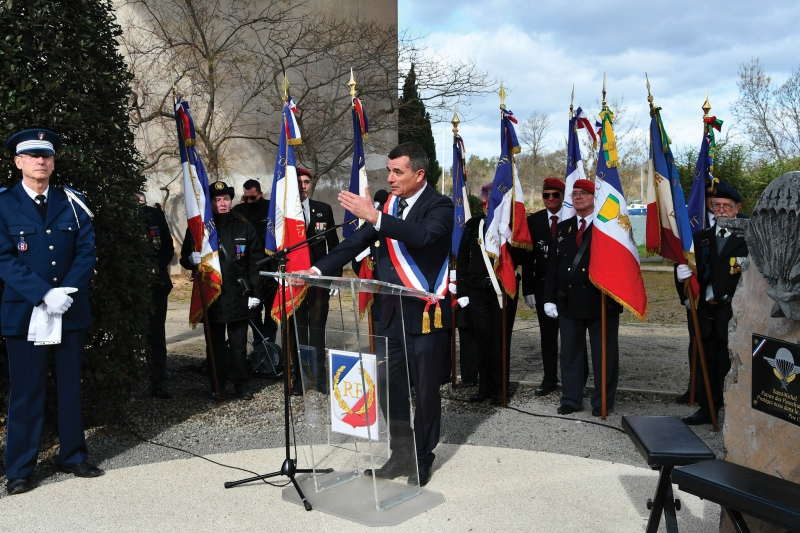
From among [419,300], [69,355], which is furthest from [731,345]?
[69,355]

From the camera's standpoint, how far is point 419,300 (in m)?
4.55

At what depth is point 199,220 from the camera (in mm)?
7133

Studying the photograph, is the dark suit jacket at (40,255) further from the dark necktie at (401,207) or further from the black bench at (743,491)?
the black bench at (743,491)

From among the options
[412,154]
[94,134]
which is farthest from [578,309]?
[94,134]

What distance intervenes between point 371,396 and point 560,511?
4.20 feet

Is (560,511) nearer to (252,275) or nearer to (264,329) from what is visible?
(252,275)

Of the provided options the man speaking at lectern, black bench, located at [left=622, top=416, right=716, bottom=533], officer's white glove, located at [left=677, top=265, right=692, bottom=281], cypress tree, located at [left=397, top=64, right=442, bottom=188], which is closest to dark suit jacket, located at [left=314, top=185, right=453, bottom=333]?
the man speaking at lectern

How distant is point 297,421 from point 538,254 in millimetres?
3538

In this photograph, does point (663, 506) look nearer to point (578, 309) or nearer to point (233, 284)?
point (578, 309)

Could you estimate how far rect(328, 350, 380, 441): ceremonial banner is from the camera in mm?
4047

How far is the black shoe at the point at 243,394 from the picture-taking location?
278 inches

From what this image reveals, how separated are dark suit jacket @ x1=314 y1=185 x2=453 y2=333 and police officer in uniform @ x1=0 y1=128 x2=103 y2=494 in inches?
68.4

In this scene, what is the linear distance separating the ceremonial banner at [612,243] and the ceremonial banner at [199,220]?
3587 millimetres

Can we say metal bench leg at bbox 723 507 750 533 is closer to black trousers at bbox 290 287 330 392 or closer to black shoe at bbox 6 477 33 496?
black trousers at bbox 290 287 330 392
